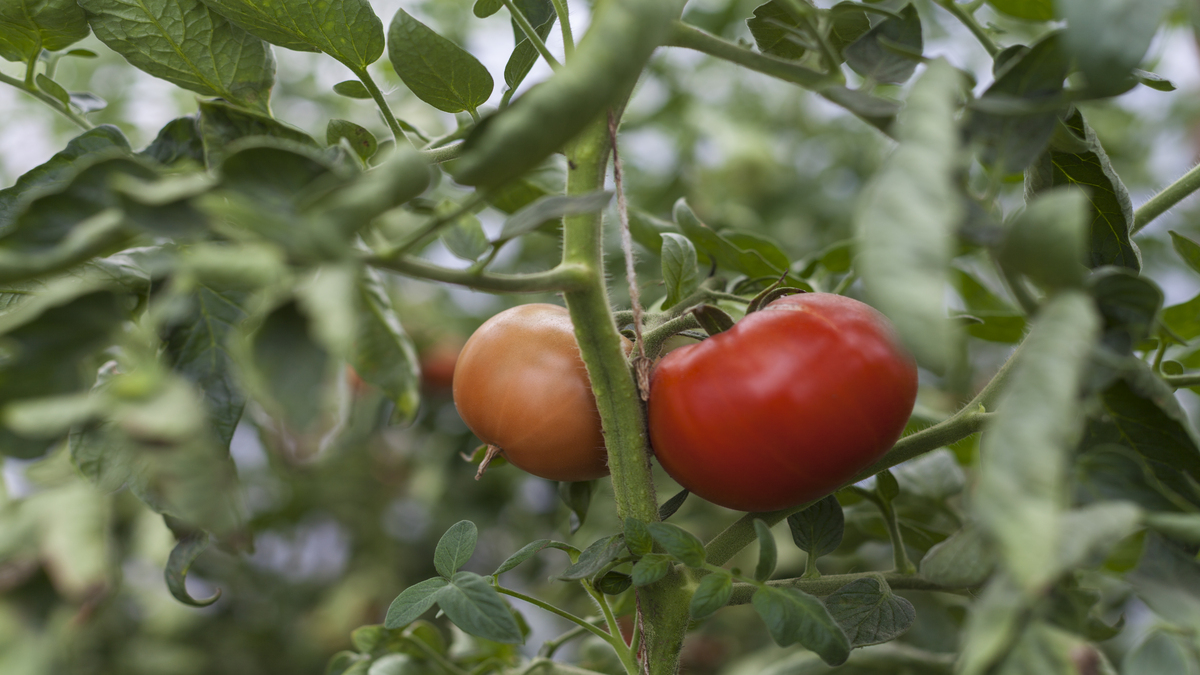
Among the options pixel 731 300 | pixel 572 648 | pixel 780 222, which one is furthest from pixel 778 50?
pixel 572 648

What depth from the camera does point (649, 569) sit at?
1.51 ft

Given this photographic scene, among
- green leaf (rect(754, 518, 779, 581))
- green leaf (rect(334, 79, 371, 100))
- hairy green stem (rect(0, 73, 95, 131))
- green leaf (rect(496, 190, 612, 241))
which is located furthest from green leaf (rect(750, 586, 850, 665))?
hairy green stem (rect(0, 73, 95, 131))

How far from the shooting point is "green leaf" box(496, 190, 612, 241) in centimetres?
34

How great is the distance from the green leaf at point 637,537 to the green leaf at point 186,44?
41 cm

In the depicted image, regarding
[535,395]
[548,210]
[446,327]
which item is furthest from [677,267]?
[446,327]

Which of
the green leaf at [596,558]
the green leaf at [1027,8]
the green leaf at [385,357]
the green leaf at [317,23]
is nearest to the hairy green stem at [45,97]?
the green leaf at [317,23]

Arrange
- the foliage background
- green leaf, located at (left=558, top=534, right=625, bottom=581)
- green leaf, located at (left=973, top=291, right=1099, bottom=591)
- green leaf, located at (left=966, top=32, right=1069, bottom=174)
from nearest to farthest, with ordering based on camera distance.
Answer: green leaf, located at (left=973, top=291, right=1099, bottom=591)
green leaf, located at (left=966, top=32, right=1069, bottom=174)
green leaf, located at (left=558, top=534, right=625, bottom=581)
the foliage background

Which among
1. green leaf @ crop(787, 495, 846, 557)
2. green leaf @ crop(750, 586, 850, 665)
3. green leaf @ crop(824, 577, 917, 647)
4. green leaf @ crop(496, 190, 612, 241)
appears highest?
green leaf @ crop(496, 190, 612, 241)

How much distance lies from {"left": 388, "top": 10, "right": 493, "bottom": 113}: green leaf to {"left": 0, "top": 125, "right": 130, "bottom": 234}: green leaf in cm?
19

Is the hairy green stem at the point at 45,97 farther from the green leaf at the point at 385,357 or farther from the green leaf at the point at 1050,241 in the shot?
the green leaf at the point at 1050,241

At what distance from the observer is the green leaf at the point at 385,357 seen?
388 mm

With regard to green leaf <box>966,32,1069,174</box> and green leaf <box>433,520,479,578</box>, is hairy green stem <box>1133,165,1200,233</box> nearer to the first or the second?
green leaf <box>966,32,1069,174</box>

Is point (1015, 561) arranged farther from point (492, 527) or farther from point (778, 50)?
point (492, 527)

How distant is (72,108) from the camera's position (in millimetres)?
643
